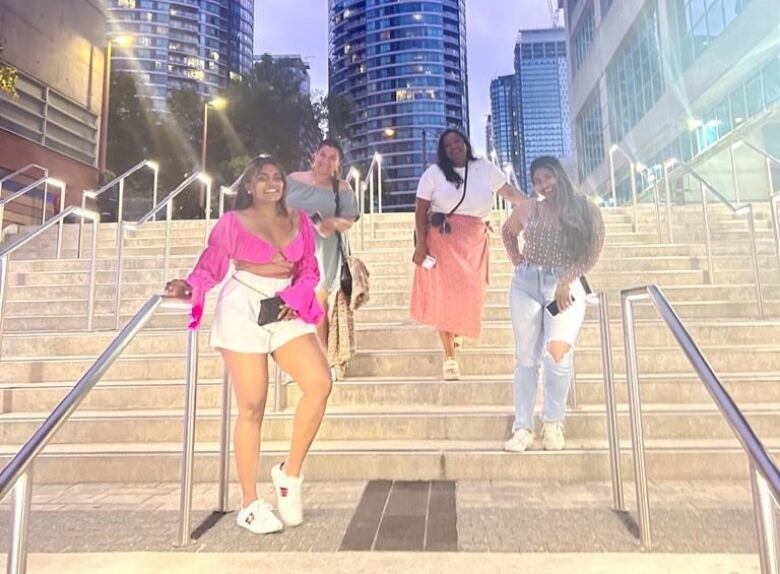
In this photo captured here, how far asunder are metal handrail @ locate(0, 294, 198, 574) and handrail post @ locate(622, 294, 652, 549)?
1947 mm

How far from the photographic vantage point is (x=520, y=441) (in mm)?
3172

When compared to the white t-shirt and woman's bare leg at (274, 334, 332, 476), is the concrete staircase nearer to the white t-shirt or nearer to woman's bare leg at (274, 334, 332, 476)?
the white t-shirt

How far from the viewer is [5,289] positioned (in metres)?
3.75

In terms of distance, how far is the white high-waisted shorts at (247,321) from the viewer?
7.89 ft

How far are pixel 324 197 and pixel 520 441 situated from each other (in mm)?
1852

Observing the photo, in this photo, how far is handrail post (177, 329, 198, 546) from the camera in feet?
7.95

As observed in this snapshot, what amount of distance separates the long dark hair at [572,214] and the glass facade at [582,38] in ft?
91.1

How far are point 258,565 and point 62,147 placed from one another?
1472cm

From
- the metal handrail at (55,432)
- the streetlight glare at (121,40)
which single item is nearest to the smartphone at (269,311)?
the metal handrail at (55,432)

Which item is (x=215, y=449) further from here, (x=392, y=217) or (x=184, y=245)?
(x=392, y=217)

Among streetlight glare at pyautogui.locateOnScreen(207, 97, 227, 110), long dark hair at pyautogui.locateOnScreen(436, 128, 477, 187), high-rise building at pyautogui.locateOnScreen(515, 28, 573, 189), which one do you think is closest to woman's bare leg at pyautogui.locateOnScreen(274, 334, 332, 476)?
long dark hair at pyautogui.locateOnScreen(436, 128, 477, 187)

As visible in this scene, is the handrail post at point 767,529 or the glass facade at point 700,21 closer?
the handrail post at point 767,529

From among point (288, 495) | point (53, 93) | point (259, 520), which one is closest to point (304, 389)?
point (288, 495)

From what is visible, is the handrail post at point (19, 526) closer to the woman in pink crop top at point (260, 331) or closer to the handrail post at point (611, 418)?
the woman in pink crop top at point (260, 331)
